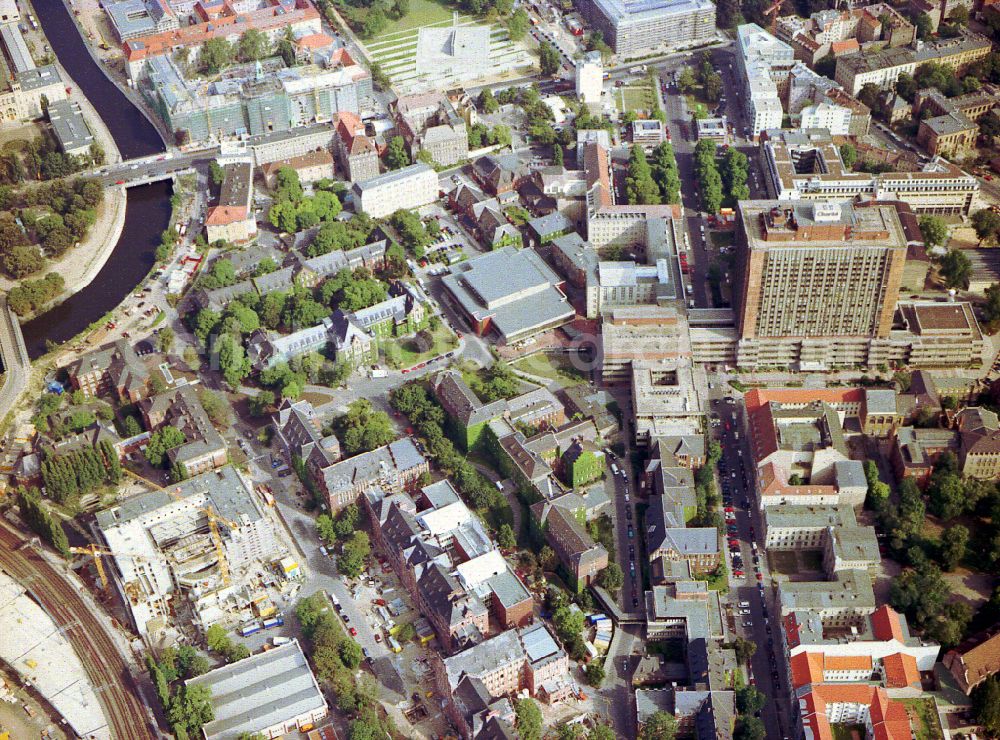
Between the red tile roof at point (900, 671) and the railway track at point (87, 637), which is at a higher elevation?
the railway track at point (87, 637)

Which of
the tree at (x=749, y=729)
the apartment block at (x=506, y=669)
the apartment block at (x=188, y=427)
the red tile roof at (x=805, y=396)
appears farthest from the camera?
the red tile roof at (x=805, y=396)

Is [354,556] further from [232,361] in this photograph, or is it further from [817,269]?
[817,269]

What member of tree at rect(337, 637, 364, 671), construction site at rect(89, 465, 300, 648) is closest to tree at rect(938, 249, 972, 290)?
tree at rect(337, 637, 364, 671)

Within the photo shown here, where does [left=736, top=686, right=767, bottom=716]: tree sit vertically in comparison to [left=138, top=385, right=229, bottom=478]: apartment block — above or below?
below

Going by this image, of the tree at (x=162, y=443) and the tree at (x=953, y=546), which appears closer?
the tree at (x=953, y=546)

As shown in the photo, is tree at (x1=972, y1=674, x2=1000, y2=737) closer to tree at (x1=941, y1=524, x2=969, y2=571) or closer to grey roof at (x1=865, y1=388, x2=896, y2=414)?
tree at (x1=941, y1=524, x2=969, y2=571)

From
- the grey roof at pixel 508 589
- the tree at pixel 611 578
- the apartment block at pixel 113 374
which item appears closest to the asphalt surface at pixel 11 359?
the apartment block at pixel 113 374

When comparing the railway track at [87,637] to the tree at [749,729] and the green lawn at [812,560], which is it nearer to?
the tree at [749,729]
